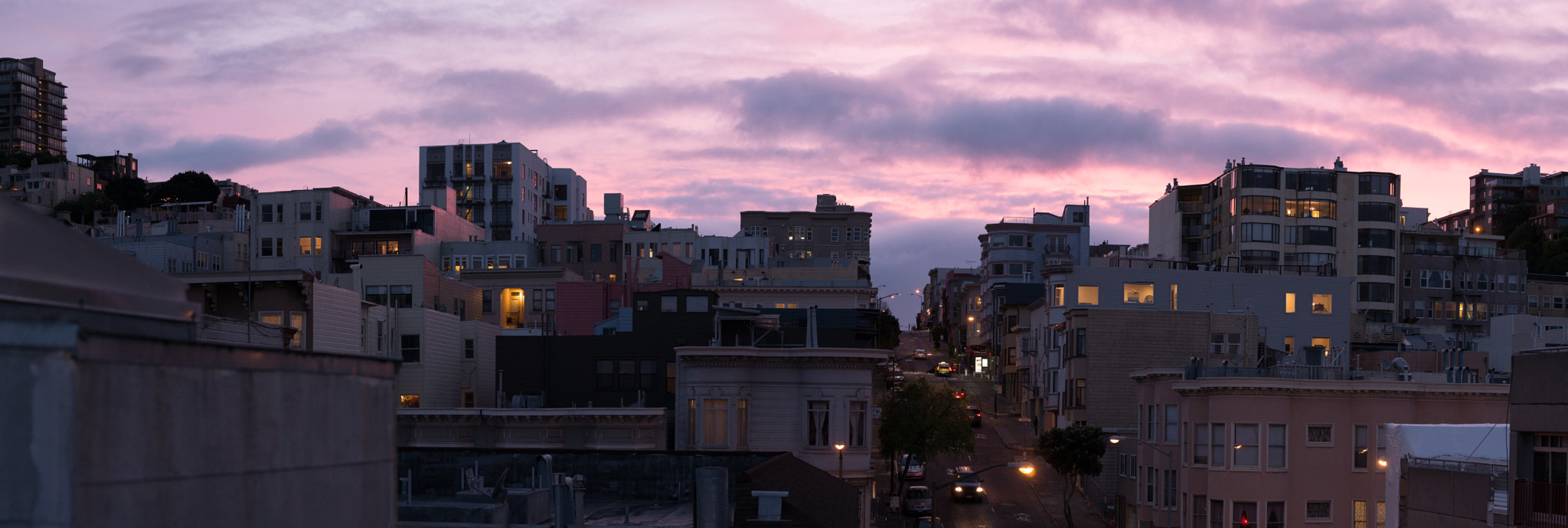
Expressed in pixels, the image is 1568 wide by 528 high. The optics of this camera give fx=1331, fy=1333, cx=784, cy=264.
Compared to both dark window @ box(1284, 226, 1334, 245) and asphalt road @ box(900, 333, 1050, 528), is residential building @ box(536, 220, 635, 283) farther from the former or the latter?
dark window @ box(1284, 226, 1334, 245)

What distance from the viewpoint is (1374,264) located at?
132250 millimetres

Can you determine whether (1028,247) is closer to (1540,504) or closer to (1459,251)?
(1459,251)

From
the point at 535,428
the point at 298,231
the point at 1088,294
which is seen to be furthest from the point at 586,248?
the point at 535,428

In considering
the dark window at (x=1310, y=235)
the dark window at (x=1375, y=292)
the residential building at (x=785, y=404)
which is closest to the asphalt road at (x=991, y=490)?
the residential building at (x=785, y=404)

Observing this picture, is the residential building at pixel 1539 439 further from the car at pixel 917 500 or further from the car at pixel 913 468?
the car at pixel 913 468

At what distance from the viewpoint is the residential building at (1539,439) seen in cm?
2739

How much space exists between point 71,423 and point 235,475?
1719 mm

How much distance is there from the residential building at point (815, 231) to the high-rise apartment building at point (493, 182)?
93.6 feet

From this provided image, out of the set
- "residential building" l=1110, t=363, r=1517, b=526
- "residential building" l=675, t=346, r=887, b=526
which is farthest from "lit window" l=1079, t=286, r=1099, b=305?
"residential building" l=675, t=346, r=887, b=526

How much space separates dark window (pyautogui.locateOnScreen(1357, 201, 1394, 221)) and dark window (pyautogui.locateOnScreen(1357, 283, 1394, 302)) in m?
6.61

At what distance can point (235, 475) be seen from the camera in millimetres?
9922

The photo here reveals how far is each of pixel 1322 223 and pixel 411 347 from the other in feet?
307

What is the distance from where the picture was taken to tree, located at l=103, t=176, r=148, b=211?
188 meters

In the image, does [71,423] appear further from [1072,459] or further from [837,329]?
[1072,459]
